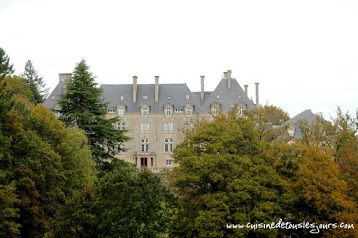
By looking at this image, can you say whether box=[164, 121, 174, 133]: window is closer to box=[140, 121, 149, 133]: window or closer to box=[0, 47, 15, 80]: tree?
box=[140, 121, 149, 133]: window

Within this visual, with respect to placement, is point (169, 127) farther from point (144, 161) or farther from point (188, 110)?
point (144, 161)

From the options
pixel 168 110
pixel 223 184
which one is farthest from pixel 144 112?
pixel 223 184

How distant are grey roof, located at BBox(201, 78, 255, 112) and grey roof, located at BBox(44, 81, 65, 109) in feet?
47.4

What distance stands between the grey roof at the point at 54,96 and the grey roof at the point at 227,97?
14449 mm

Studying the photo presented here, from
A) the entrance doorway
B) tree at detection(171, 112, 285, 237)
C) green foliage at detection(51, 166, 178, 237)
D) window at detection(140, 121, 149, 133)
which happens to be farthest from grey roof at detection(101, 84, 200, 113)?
green foliage at detection(51, 166, 178, 237)

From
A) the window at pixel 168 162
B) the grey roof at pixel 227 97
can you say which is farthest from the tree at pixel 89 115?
the grey roof at pixel 227 97

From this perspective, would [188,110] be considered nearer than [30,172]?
No

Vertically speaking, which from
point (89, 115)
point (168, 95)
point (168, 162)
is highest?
point (168, 95)

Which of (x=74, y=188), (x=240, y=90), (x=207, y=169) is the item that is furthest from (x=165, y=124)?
(x=207, y=169)

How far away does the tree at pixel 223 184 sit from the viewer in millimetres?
25484

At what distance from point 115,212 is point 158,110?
43244mm

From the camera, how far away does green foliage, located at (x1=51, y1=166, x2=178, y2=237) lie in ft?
73.2

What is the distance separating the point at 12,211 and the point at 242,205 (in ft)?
29.7

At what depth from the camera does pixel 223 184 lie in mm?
26656
